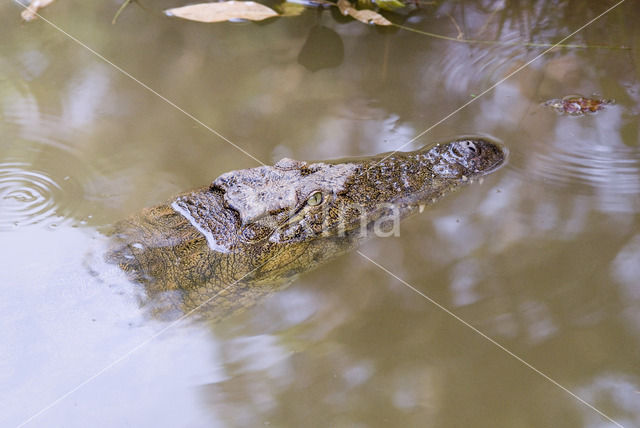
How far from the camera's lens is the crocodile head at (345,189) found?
101 inches

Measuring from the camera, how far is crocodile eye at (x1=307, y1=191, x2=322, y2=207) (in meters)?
2.61

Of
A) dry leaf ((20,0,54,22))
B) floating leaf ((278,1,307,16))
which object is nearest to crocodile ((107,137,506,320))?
floating leaf ((278,1,307,16))

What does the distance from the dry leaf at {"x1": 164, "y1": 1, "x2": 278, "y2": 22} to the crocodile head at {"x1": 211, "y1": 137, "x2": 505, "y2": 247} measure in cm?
167

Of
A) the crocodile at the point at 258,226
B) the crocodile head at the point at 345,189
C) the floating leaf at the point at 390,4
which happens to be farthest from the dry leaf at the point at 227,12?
the crocodile at the point at 258,226

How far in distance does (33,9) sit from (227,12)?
5.13 feet

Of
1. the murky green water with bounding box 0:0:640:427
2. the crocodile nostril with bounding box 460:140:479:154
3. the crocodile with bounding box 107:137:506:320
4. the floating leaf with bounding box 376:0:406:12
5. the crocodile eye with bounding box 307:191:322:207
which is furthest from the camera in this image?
the floating leaf with bounding box 376:0:406:12

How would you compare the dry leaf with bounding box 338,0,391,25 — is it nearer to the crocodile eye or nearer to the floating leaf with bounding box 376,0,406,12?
the floating leaf with bounding box 376,0,406,12

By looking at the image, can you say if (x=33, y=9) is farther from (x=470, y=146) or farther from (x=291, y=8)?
(x=470, y=146)

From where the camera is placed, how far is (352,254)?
278 cm

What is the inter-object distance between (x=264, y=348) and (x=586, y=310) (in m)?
1.50

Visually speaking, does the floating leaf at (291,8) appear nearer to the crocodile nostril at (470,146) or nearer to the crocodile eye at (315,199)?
the crocodile nostril at (470,146)

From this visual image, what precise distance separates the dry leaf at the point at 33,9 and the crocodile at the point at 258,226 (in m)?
2.42

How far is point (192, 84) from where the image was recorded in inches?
141

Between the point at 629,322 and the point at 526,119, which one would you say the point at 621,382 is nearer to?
the point at 629,322
